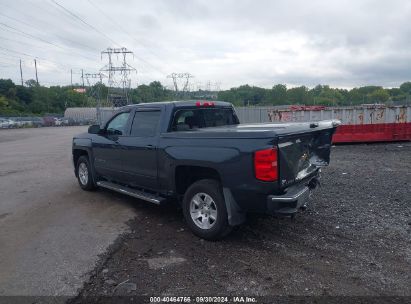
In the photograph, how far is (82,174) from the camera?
7.86 metres

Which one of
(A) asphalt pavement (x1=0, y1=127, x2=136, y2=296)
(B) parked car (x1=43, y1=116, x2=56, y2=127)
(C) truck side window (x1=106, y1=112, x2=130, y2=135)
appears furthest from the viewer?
(B) parked car (x1=43, y1=116, x2=56, y2=127)

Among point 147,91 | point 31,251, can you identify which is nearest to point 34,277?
point 31,251

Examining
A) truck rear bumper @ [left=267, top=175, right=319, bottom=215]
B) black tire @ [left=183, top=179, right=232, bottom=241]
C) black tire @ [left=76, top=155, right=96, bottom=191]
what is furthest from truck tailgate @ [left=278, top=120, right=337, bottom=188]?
black tire @ [left=76, top=155, right=96, bottom=191]

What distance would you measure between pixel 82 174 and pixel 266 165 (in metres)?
5.17

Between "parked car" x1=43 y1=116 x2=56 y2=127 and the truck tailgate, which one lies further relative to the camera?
"parked car" x1=43 y1=116 x2=56 y2=127

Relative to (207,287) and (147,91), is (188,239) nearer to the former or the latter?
(207,287)

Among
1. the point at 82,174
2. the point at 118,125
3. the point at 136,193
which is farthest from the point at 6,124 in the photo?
the point at 136,193

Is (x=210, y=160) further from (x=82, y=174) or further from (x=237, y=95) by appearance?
(x=237, y=95)

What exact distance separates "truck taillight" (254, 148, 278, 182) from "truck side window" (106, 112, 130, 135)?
3.07m

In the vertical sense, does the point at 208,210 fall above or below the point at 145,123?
below

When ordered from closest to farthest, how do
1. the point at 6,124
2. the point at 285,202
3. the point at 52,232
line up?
the point at 285,202, the point at 52,232, the point at 6,124

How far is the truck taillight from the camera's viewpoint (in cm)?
401

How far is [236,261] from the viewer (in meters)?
4.16

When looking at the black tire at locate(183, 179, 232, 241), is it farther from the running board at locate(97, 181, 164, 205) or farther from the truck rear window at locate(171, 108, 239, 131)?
the truck rear window at locate(171, 108, 239, 131)
